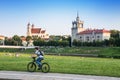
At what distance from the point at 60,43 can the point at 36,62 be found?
113 meters

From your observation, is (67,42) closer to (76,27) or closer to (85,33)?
(85,33)

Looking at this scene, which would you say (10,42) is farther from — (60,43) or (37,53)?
(37,53)

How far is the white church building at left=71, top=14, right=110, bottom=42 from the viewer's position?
14575 cm

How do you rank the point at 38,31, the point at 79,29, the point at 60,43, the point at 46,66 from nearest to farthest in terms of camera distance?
1. the point at 46,66
2. the point at 60,43
3. the point at 79,29
4. the point at 38,31

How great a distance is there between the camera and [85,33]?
15212 cm

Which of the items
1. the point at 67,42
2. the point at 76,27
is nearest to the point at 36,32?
the point at 76,27

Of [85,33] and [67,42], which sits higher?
[85,33]

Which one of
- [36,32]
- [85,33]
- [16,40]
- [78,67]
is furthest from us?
[36,32]

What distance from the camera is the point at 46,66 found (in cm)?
1573

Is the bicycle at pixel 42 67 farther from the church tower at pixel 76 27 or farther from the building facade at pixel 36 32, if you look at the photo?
the building facade at pixel 36 32

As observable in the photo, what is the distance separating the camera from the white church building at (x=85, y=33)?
145750 millimetres

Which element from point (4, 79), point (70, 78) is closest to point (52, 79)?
point (70, 78)

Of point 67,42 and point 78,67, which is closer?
point 78,67

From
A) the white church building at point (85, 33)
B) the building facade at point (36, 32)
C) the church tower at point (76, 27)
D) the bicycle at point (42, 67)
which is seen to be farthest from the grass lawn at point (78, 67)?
the building facade at point (36, 32)
